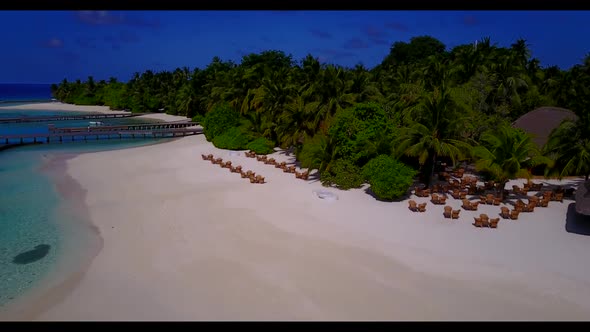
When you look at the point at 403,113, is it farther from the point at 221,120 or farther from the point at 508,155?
the point at 221,120

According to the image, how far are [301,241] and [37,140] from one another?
45192 mm

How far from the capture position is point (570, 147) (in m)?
18.4

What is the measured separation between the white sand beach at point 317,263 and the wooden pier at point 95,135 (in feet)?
98.8

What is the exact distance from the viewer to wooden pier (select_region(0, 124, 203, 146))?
4587cm

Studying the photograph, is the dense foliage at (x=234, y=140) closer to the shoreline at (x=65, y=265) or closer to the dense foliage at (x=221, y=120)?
the dense foliage at (x=221, y=120)

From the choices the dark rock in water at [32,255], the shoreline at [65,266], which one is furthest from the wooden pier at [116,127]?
the dark rock in water at [32,255]

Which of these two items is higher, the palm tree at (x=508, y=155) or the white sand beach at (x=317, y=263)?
the palm tree at (x=508, y=155)

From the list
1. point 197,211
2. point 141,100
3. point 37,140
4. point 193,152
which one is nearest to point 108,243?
point 197,211

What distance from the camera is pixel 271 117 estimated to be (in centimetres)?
3434

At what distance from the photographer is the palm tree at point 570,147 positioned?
17844mm

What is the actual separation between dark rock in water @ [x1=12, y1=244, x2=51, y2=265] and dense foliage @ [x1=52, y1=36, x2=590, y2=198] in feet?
45.7

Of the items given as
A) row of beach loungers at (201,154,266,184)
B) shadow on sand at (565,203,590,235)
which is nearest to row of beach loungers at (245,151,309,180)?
row of beach loungers at (201,154,266,184)

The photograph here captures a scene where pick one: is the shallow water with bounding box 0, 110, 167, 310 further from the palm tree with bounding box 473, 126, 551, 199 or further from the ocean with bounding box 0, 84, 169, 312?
the palm tree with bounding box 473, 126, 551, 199
